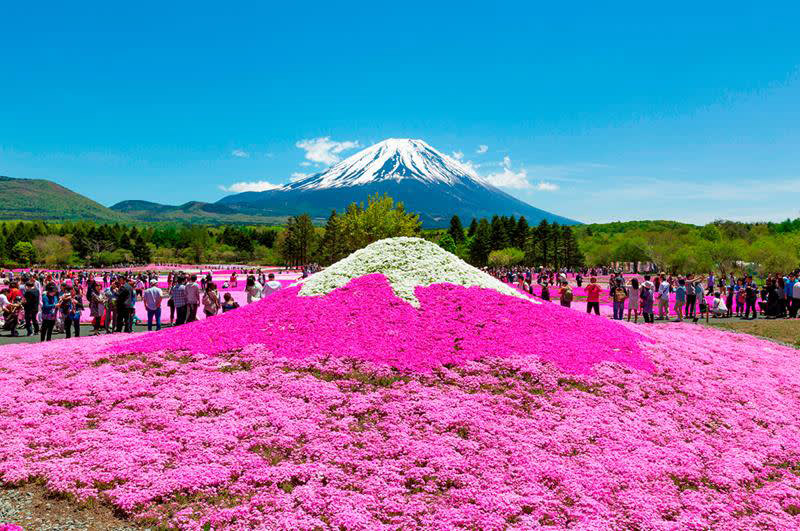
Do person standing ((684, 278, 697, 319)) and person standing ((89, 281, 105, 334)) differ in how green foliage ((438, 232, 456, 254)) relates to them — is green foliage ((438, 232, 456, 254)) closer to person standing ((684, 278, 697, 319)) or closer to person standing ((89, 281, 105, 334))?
person standing ((684, 278, 697, 319))

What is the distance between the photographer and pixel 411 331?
13016 millimetres

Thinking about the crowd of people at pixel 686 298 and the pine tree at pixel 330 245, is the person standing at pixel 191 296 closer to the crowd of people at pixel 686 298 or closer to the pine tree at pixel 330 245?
the crowd of people at pixel 686 298

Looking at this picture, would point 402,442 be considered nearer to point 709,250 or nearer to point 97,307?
point 97,307

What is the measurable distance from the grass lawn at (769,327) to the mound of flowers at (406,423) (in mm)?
4545

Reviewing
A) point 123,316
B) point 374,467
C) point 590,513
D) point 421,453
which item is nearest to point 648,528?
point 590,513

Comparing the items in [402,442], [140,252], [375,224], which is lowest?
[402,442]

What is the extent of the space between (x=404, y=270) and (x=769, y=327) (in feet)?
55.0

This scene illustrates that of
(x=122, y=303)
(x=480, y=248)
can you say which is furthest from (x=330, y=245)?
(x=122, y=303)

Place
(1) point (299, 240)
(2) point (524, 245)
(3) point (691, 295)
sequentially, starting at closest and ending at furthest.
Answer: (3) point (691, 295), (1) point (299, 240), (2) point (524, 245)

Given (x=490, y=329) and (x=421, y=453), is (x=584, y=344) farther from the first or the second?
(x=421, y=453)

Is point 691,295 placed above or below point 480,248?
below

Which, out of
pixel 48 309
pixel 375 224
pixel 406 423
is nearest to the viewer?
pixel 406 423

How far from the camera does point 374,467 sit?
705 centimetres

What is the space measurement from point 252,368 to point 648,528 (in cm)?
864
